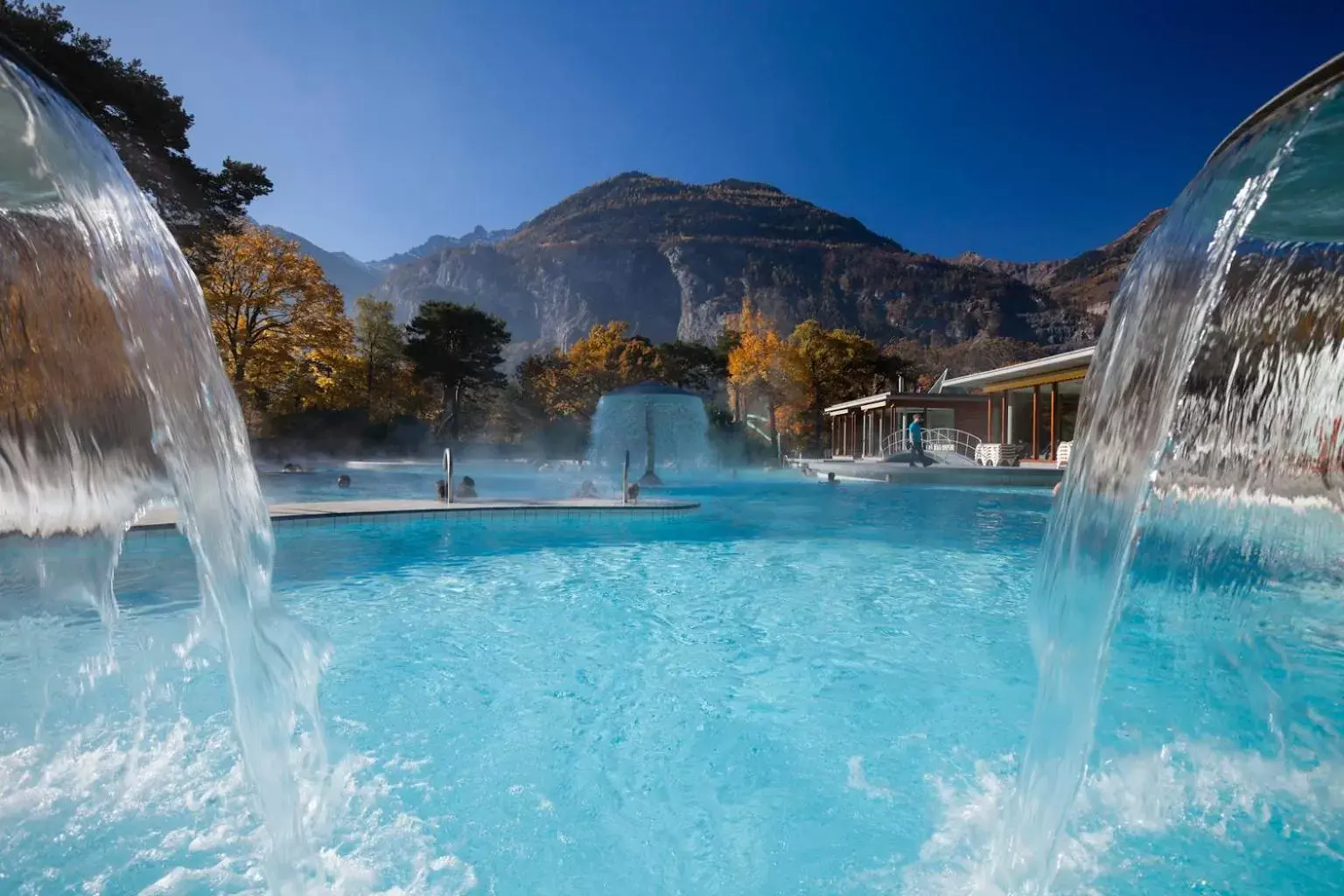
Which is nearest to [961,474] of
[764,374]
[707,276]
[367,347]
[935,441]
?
[935,441]

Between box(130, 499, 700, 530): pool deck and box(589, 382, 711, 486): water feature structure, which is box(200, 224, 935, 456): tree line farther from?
box(130, 499, 700, 530): pool deck

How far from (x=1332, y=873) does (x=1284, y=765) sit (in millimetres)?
1084

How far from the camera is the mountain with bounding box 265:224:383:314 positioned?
158 metres

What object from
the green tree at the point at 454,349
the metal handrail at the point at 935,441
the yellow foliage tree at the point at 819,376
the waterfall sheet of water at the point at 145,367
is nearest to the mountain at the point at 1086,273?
the yellow foliage tree at the point at 819,376

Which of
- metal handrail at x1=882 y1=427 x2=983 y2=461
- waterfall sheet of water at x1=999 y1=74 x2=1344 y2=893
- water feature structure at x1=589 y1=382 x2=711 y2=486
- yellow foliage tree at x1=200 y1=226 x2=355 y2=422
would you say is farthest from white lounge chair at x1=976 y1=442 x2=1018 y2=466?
yellow foliage tree at x1=200 y1=226 x2=355 y2=422

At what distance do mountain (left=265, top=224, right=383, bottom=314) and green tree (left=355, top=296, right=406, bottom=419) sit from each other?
13151 centimetres

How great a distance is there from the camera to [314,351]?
22.9 meters

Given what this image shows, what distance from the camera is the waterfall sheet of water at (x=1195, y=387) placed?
6.64 ft

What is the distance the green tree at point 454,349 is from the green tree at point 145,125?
1599 centimetres

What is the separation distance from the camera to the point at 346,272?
551ft

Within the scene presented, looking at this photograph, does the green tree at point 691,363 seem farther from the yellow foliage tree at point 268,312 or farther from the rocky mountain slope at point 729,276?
the rocky mountain slope at point 729,276

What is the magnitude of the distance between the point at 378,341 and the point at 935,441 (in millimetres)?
26831

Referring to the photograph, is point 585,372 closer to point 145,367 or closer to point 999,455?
point 999,455

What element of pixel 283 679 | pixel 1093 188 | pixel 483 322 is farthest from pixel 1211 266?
pixel 1093 188
